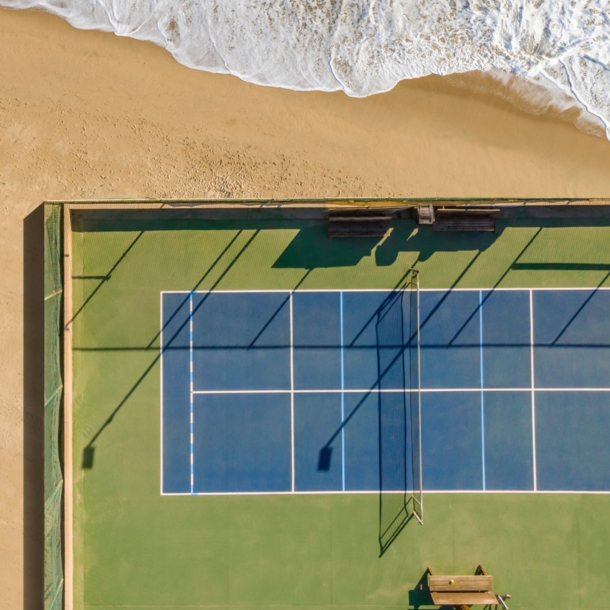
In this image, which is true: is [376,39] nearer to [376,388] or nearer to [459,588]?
[376,388]

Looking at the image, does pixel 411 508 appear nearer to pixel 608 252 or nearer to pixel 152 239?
pixel 608 252

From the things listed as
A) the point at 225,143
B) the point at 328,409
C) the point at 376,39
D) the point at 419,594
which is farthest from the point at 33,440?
the point at 376,39

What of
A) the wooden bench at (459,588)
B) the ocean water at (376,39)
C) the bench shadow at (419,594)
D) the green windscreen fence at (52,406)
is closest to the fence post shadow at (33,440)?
the green windscreen fence at (52,406)

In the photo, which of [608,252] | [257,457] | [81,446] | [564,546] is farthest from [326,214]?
[564,546]

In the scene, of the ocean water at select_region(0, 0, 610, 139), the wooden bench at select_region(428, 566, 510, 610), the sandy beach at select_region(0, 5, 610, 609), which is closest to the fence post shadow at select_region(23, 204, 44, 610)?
the sandy beach at select_region(0, 5, 610, 609)

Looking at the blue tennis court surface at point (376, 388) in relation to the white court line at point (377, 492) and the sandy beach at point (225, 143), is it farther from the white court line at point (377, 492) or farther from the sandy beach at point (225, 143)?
the sandy beach at point (225, 143)

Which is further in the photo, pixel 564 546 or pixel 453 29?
pixel 453 29
